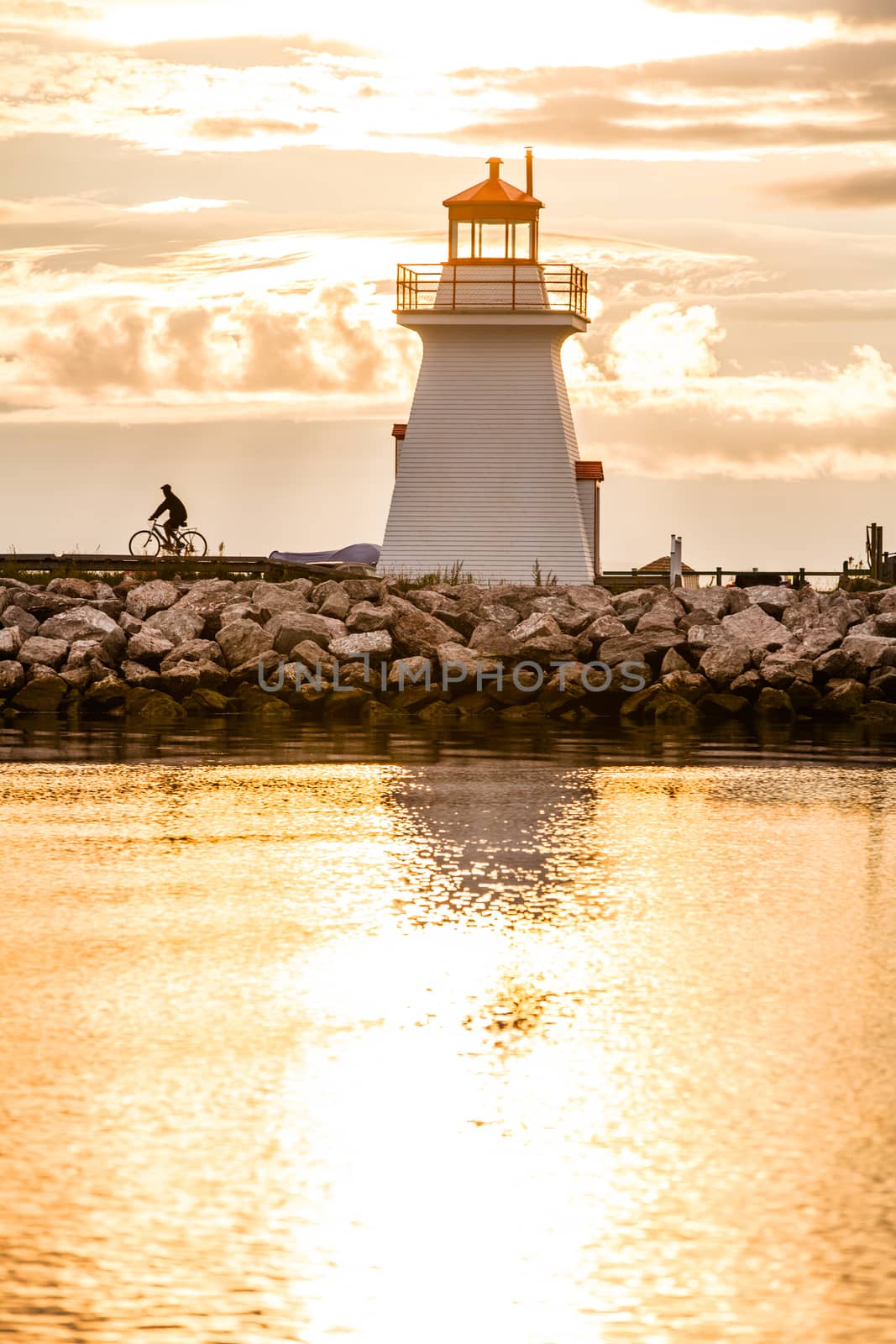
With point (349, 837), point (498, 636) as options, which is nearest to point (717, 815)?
point (349, 837)

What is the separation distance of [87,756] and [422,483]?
63.3 feet

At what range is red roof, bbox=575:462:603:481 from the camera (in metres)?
38.5

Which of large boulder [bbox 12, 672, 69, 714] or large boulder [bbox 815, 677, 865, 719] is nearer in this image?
large boulder [bbox 12, 672, 69, 714]

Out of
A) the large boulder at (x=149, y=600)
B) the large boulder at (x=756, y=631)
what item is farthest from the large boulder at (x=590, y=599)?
the large boulder at (x=149, y=600)

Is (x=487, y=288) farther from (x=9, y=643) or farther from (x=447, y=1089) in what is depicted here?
(x=447, y=1089)

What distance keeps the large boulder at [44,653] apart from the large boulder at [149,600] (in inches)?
99.7

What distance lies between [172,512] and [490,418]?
267 inches

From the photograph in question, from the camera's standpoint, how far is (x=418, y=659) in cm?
2688

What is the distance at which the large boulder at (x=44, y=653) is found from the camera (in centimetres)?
2702

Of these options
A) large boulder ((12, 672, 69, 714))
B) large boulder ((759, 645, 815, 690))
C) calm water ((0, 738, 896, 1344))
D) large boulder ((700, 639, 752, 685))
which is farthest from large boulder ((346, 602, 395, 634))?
calm water ((0, 738, 896, 1344))

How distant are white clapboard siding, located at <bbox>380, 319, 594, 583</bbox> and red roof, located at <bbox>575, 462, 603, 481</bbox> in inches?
22.5

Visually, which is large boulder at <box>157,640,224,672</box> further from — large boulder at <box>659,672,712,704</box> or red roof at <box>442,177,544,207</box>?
red roof at <box>442,177,544,207</box>

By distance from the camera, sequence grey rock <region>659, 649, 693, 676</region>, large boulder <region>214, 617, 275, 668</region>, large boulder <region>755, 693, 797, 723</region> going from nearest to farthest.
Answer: large boulder <region>755, 693, 797, 723</region>, grey rock <region>659, 649, 693, 676</region>, large boulder <region>214, 617, 275, 668</region>

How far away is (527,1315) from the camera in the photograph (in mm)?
4492
